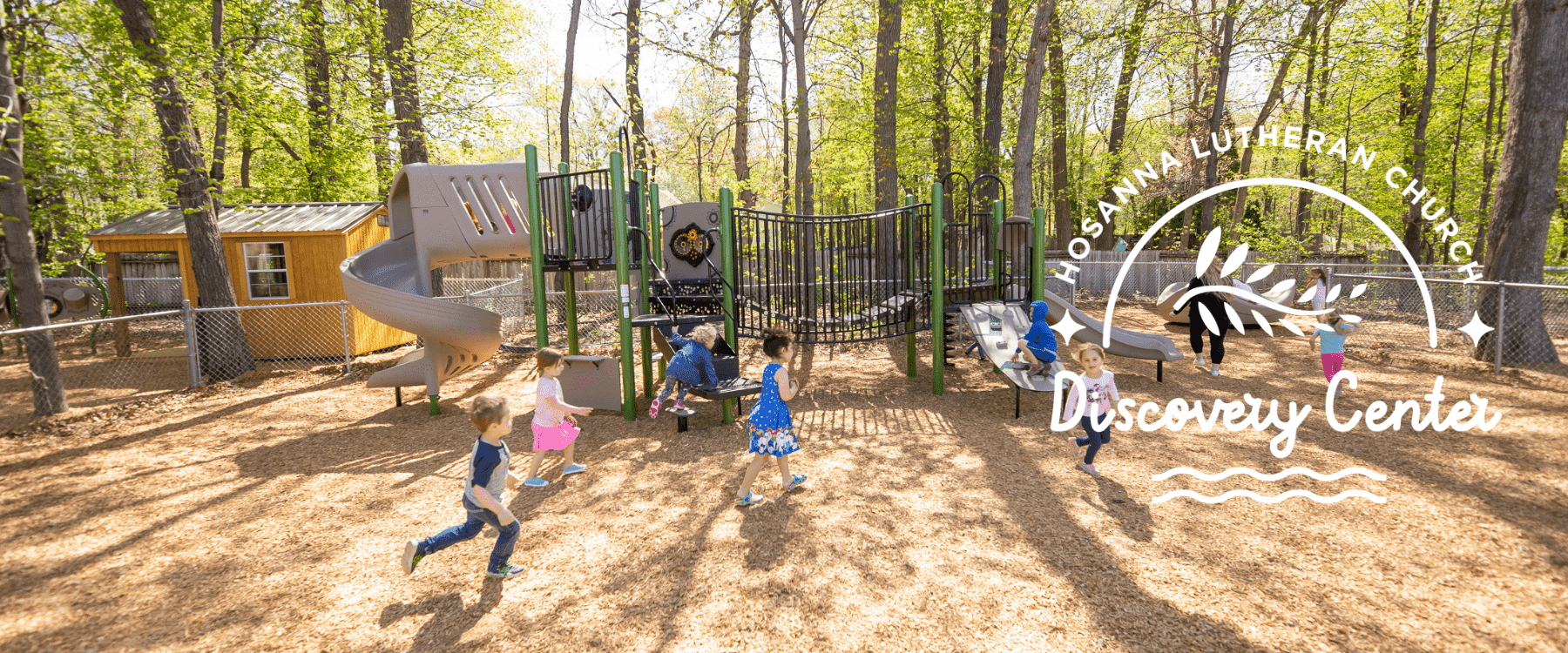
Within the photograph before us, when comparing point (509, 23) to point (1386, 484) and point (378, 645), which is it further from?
point (1386, 484)

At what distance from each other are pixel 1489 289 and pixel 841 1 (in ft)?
51.2

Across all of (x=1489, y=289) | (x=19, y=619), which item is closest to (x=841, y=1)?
(x=1489, y=289)

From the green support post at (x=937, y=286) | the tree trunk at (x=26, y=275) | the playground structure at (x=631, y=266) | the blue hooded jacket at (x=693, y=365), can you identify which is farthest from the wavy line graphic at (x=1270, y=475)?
the tree trunk at (x=26, y=275)

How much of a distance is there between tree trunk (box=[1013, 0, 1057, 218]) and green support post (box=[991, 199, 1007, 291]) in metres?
2.12

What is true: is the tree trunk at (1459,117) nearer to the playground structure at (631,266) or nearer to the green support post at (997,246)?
the green support post at (997,246)

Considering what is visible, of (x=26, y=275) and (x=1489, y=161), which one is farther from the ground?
(x=1489, y=161)

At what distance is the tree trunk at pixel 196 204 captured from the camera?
29.3 ft

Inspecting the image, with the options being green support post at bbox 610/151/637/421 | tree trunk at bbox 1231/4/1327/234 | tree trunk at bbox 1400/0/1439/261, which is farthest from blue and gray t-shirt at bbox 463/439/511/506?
tree trunk at bbox 1400/0/1439/261

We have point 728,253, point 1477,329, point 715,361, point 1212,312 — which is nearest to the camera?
point 715,361

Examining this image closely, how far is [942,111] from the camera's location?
54.9 feet

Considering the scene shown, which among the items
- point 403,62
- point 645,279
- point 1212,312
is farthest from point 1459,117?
point 403,62

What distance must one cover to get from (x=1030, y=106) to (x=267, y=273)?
14.2 metres

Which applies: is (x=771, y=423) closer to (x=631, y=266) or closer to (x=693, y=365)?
(x=693, y=365)

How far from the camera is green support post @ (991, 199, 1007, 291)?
9195 millimetres
